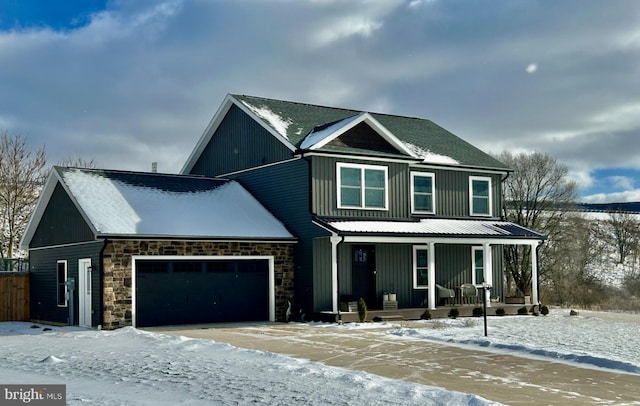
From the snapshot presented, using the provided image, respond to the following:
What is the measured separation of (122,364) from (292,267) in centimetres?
1164

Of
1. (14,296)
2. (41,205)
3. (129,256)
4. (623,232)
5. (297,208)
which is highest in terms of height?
(41,205)

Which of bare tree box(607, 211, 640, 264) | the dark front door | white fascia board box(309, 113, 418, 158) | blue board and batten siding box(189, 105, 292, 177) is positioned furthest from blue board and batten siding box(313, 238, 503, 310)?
bare tree box(607, 211, 640, 264)

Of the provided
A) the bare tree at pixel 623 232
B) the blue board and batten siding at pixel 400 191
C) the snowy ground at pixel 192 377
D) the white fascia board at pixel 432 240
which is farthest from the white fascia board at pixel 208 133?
the bare tree at pixel 623 232

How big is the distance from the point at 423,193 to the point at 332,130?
15.8 ft

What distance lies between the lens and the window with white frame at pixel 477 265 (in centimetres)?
2811

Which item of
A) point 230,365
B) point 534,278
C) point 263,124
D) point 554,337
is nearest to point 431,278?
point 534,278

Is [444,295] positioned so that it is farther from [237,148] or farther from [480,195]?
[237,148]

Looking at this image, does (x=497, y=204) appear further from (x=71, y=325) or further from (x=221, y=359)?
(x=221, y=359)

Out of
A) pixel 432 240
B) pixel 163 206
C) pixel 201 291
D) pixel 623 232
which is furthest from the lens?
pixel 623 232

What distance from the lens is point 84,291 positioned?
887 inches

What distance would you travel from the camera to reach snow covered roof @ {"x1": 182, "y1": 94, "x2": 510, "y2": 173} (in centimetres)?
2486

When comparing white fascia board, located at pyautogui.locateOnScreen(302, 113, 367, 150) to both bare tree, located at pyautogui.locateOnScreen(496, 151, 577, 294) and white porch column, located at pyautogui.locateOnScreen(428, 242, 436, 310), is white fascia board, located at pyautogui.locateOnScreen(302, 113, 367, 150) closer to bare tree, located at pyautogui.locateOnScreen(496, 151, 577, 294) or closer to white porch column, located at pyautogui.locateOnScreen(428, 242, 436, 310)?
white porch column, located at pyautogui.locateOnScreen(428, 242, 436, 310)

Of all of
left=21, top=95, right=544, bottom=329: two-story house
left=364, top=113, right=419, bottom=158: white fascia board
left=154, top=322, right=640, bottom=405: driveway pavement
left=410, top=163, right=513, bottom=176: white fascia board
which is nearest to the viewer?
left=154, top=322, right=640, bottom=405: driveway pavement

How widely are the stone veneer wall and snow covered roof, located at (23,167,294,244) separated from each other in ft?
1.14
